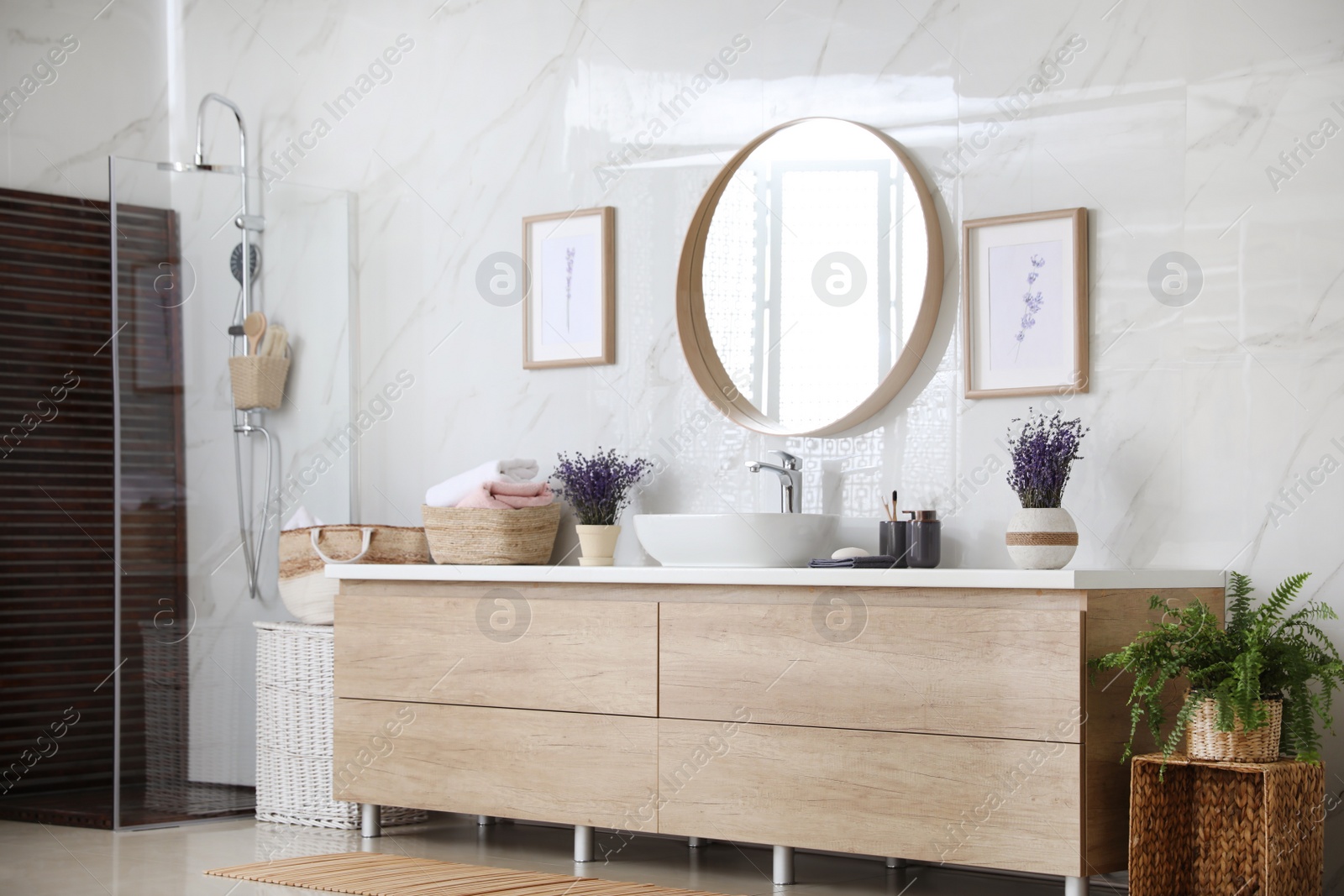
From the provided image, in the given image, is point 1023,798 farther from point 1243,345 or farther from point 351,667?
point 351,667

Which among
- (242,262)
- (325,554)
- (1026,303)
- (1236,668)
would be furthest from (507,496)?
(1236,668)

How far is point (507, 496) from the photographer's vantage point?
3.62 meters

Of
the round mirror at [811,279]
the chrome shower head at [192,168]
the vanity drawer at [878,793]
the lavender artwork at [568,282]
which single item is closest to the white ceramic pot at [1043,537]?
the vanity drawer at [878,793]

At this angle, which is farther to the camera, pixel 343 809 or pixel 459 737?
pixel 343 809

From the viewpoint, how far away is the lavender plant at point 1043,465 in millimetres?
2877

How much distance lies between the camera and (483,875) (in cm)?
309

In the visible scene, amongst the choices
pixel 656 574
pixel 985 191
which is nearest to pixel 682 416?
pixel 656 574

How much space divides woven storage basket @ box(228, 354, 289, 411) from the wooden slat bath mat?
132 centimetres

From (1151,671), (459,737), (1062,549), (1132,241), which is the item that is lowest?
(459,737)

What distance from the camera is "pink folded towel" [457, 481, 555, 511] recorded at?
3.57 meters

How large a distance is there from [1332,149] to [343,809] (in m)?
2.79

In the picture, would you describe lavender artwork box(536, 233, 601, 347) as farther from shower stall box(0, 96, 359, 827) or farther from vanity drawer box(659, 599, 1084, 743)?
vanity drawer box(659, 599, 1084, 743)

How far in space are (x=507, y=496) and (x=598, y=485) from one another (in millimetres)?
240

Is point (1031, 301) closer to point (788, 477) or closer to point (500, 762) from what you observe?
point (788, 477)
